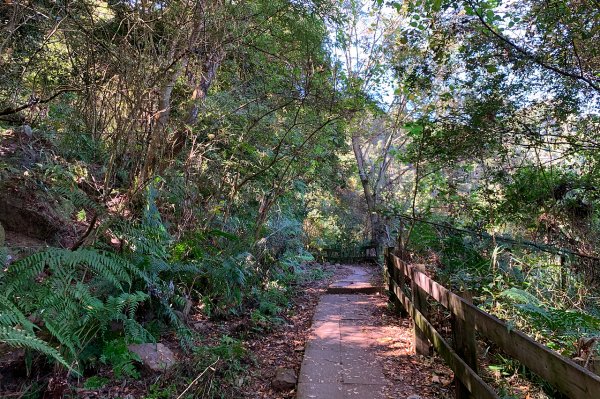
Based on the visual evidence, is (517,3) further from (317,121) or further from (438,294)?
(438,294)

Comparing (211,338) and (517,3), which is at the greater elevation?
(517,3)

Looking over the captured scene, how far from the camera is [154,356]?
11.3 ft

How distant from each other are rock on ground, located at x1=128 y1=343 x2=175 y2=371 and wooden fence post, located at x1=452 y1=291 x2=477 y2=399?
2.38 meters

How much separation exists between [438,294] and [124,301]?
8.93 feet

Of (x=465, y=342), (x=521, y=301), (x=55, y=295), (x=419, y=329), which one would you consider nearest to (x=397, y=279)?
(x=419, y=329)

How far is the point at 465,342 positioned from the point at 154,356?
2.58 meters

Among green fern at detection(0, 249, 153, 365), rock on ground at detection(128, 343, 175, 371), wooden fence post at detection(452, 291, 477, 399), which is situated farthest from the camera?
rock on ground at detection(128, 343, 175, 371)

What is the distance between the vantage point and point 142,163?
4.23 m

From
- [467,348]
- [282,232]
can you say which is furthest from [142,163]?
[282,232]

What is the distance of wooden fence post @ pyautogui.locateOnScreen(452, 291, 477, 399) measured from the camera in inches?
111

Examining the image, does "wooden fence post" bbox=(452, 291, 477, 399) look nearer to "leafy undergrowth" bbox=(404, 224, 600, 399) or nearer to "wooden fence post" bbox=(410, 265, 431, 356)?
"leafy undergrowth" bbox=(404, 224, 600, 399)

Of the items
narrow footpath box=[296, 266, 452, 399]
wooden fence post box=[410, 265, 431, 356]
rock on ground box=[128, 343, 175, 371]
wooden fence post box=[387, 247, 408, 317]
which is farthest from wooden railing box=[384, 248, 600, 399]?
rock on ground box=[128, 343, 175, 371]

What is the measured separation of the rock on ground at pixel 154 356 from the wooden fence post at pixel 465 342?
2382 mm

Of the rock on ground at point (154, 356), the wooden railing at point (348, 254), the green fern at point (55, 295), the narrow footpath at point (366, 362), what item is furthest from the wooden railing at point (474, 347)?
the wooden railing at point (348, 254)
